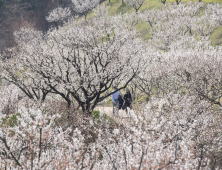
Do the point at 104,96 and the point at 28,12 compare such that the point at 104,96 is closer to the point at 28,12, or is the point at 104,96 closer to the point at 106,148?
the point at 106,148

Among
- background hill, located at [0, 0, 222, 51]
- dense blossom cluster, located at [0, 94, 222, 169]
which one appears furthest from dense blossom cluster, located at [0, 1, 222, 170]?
background hill, located at [0, 0, 222, 51]

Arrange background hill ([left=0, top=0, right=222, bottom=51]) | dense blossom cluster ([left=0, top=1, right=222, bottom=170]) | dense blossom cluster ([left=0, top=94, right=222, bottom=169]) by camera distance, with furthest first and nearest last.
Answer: background hill ([left=0, top=0, right=222, bottom=51]) → dense blossom cluster ([left=0, top=1, right=222, bottom=170]) → dense blossom cluster ([left=0, top=94, right=222, bottom=169])

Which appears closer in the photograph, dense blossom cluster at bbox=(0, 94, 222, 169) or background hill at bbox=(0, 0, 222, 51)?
dense blossom cluster at bbox=(0, 94, 222, 169)

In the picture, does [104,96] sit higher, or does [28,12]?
[28,12]

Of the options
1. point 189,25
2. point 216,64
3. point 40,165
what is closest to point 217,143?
point 40,165

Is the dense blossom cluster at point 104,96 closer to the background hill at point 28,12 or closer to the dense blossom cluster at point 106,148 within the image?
the dense blossom cluster at point 106,148

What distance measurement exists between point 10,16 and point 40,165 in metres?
72.2

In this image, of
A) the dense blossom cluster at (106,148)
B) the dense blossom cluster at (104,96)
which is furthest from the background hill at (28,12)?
the dense blossom cluster at (106,148)

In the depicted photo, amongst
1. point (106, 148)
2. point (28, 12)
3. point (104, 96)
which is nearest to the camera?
point (106, 148)

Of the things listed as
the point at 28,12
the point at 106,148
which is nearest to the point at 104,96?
the point at 106,148

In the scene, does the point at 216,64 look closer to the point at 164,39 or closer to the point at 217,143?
the point at 217,143

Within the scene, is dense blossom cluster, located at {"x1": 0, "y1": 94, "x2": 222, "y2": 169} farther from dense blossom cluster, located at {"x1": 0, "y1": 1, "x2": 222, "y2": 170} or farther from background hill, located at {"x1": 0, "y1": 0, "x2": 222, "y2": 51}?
background hill, located at {"x1": 0, "y1": 0, "x2": 222, "y2": 51}

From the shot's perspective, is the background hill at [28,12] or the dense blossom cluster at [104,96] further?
the background hill at [28,12]

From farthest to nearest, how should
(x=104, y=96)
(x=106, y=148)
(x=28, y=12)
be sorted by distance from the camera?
1. (x=28, y=12)
2. (x=104, y=96)
3. (x=106, y=148)
